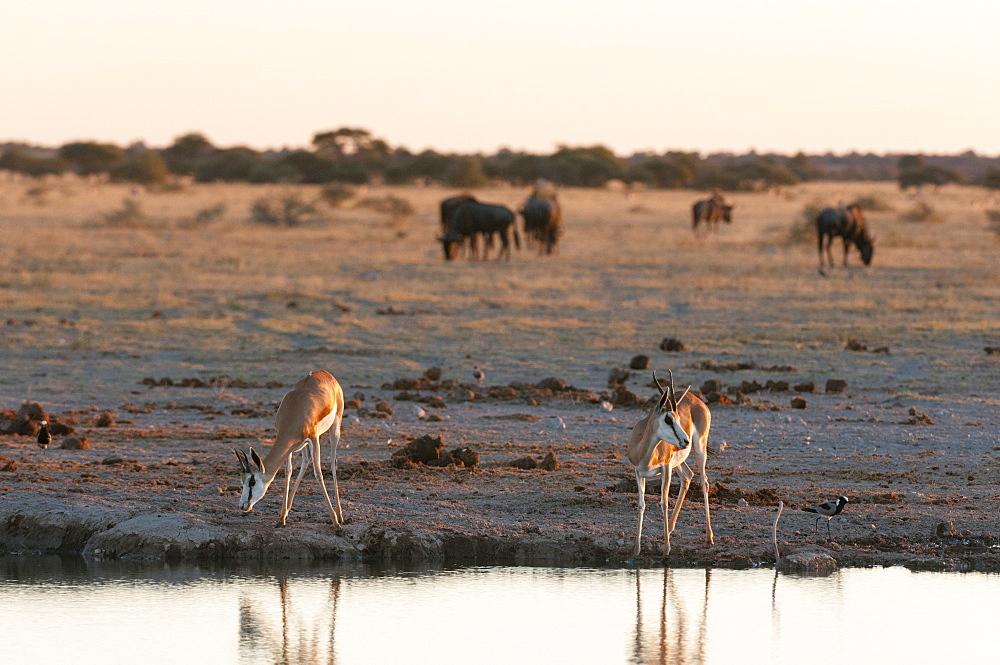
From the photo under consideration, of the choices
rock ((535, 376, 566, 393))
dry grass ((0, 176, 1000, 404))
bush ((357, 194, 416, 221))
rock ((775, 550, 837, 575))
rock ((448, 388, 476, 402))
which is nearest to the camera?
rock ((775, 550, 837, 575))

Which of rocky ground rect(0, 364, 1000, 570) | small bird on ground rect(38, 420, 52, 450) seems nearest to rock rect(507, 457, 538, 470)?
rocky ground rect(0, 364, 1000, 570)

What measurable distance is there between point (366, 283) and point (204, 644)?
61.6 ft

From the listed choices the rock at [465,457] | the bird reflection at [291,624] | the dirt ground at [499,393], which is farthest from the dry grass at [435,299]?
the bird reflection at [291,624]

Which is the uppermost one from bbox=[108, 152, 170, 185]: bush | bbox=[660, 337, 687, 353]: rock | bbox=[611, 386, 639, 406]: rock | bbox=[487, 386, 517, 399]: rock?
bbox=[108, 152, 170, 185]: bush

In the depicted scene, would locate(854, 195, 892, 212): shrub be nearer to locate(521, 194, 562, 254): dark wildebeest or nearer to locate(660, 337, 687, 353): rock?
locate(521, 194, 562, 254): dark wildebeest

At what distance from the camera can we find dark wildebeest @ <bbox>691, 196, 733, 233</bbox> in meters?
41.4

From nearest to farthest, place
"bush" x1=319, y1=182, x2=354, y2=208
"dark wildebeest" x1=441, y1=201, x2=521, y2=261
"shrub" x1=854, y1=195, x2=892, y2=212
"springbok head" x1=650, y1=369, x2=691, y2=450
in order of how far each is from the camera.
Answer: "springbok head" x1=650, y1=369, x2=691, y2=450 < "dark wildebeest" x1=441, y1=201, x2=521, y2=261 < "bush" x1=319, y1=182, x2=354, y2=208 < "shrub" x1=854, y1=195, x2=892, y2=212

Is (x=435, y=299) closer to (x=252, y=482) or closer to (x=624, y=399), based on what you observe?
(x=624, y=399)

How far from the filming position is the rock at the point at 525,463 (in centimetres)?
1086

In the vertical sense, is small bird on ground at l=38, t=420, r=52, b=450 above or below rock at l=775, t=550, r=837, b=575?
above

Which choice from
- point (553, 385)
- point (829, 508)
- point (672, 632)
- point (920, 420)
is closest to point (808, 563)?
point (829, 508)

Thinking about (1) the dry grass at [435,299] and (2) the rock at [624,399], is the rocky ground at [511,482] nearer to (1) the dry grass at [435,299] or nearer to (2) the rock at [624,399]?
(2) the rock at [624,399]

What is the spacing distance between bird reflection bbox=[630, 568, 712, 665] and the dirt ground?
76 centimetres

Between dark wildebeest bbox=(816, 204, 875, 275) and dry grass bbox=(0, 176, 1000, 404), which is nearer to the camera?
dry grass bbox=(0, 176, 1000, 404)
